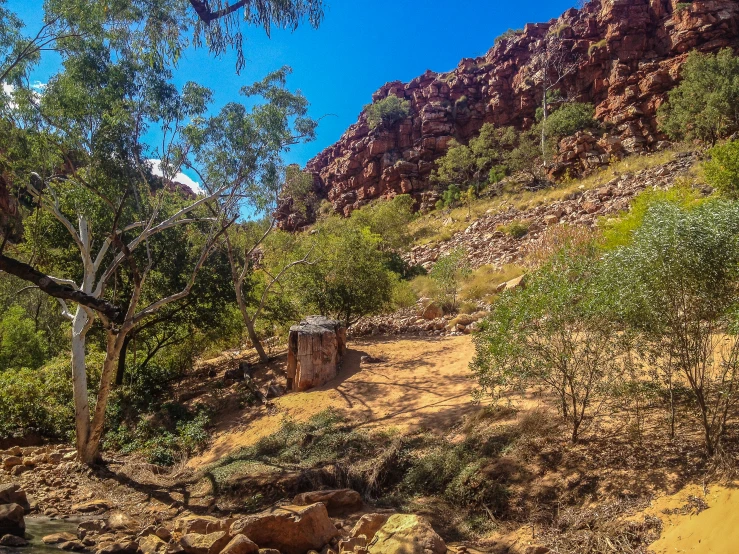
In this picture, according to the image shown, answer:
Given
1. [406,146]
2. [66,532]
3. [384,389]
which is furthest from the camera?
[406,146]

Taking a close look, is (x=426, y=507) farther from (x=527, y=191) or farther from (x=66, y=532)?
(x=527, y=191)

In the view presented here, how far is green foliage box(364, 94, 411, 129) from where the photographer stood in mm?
57188

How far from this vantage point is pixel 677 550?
4.04 m

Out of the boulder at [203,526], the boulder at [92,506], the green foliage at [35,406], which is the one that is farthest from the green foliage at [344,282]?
the boulder at [203,526]

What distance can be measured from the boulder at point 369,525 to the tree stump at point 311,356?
6559 millimetres

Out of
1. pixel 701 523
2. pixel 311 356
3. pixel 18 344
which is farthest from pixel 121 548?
pixel 18 344

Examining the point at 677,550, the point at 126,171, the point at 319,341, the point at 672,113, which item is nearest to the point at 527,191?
the point at 672,113

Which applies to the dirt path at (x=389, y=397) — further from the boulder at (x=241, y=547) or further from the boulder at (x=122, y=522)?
the boulder at (x=241, y=547)

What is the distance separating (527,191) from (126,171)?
27575mm

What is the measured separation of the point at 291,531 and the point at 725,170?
16.8m

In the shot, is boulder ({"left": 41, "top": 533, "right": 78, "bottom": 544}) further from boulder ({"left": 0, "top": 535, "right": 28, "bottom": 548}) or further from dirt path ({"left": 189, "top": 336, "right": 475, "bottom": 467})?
dirt path ({"left": 189, "top": 336, "right": 475, "bottom": 467})

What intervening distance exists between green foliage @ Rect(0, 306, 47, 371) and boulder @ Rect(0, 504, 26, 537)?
12.9 meters

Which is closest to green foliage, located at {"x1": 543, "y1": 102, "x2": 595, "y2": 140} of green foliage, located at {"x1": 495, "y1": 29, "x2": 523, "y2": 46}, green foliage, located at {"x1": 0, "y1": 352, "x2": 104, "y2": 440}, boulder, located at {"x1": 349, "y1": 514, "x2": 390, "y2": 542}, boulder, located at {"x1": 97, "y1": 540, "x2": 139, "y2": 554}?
green foliage, located at {"x1": 495, "y1": 29, "x2": 523, "y2": 46}

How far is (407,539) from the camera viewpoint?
4.34m
